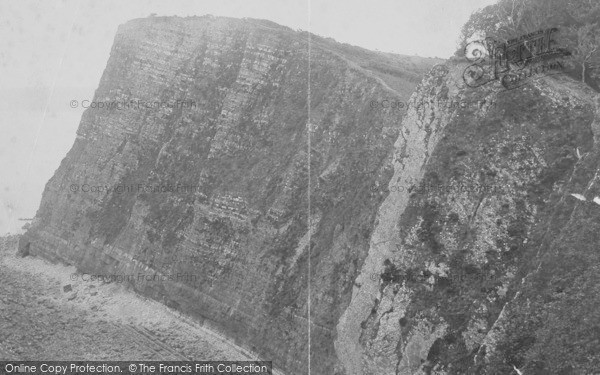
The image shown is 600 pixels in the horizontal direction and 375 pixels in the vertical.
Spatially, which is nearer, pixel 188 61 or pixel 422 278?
pixel 422 278

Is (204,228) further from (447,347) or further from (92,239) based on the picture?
(447,347)

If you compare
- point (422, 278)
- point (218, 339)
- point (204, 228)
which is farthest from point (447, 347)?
point (204, 228)

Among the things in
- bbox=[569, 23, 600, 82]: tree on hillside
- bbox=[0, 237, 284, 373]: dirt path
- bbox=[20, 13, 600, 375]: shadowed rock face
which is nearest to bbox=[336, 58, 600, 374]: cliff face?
bbox=[20, 13, 600, 375]: shadowed rock face

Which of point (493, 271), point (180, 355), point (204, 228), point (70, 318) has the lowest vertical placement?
point (70, 318)

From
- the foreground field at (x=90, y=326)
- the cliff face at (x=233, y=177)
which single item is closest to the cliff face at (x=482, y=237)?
the cliff face at (x=233, y=177)

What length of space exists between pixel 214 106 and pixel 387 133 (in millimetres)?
13157

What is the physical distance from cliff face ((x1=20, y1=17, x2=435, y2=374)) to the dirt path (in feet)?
3.31

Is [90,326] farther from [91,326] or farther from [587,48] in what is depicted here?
[587,48]

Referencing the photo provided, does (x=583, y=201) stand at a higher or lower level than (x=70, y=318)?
higher

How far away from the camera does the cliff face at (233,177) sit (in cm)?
2761

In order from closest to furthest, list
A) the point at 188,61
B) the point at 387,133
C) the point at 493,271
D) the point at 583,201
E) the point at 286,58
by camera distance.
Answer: the point at 583,201
the point at 493,271
the point at 387,133
the point at 286,58
the point at 188,61

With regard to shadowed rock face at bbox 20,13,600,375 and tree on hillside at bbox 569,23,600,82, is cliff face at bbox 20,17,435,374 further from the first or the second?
tree on hillside at bbox 569,23,600,82

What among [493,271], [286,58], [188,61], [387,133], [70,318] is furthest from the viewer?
[188,61]

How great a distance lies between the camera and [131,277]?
3547cm
